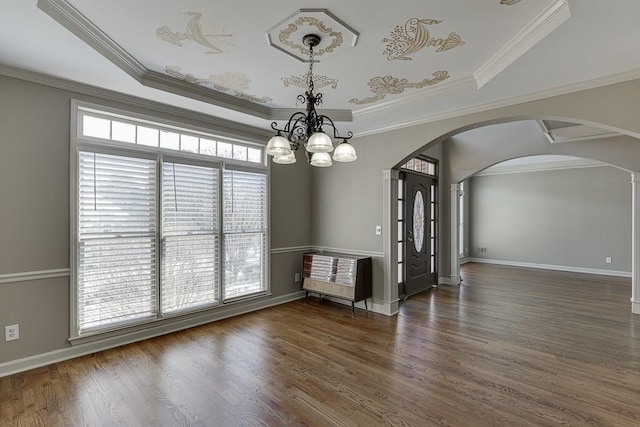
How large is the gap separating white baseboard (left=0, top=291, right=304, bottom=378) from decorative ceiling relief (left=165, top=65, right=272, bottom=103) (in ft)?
9.34

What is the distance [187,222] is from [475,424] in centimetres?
354

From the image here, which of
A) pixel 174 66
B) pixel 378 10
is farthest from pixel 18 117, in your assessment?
pixel 378 10

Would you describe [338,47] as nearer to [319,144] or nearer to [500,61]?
[319,144]

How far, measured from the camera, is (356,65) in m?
2.89

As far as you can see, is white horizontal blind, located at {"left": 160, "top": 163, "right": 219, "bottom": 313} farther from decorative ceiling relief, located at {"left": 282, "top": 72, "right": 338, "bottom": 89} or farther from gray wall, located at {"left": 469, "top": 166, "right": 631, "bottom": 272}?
gray wall, located at {"left": 469, "top": 166, "right": 631, "bottom": 272}

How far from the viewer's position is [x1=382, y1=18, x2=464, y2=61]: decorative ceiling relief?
7.48 feet

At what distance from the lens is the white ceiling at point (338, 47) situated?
205 cm

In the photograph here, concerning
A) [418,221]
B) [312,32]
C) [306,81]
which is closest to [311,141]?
[312,32]

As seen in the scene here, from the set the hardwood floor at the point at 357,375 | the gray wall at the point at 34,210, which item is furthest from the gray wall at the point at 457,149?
the gray wall at the point at 34,210

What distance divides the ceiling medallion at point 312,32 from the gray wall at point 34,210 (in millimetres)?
2125

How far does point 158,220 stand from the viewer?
3.61 m

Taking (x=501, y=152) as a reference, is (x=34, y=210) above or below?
below

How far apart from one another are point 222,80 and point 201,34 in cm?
84

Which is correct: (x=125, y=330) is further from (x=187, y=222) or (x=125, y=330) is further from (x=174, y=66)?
(x=174, y=66)
